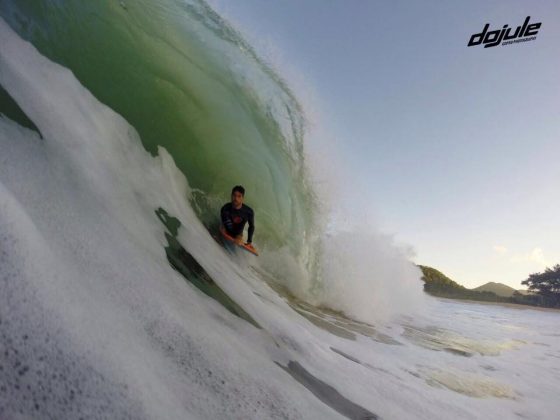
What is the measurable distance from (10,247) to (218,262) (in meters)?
2.34

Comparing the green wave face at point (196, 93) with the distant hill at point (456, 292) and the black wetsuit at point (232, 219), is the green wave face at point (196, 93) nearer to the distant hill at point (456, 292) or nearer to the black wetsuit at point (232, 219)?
the black wetsuit at point (232, 219)

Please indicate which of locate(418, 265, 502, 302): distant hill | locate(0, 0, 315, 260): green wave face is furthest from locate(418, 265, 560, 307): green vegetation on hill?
locate(0, 0, 315, 260): green wave face

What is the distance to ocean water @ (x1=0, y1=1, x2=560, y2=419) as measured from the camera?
102 cm

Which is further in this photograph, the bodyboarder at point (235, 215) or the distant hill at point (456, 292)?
the distant hill at point (456, 292)

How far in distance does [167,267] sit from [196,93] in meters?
4.43

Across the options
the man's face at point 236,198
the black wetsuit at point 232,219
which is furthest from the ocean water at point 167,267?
the man's face at point 236,198

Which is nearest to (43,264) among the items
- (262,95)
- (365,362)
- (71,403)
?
(71,403)

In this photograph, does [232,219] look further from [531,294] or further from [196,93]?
[531,294]

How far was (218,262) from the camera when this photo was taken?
3.31m

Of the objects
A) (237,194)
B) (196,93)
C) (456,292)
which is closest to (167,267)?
(237,194)

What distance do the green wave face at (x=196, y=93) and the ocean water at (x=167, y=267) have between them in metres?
0.03

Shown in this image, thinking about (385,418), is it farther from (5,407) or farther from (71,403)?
(5,407)

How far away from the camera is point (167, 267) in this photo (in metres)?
2.07

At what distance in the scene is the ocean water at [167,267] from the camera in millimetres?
1017
